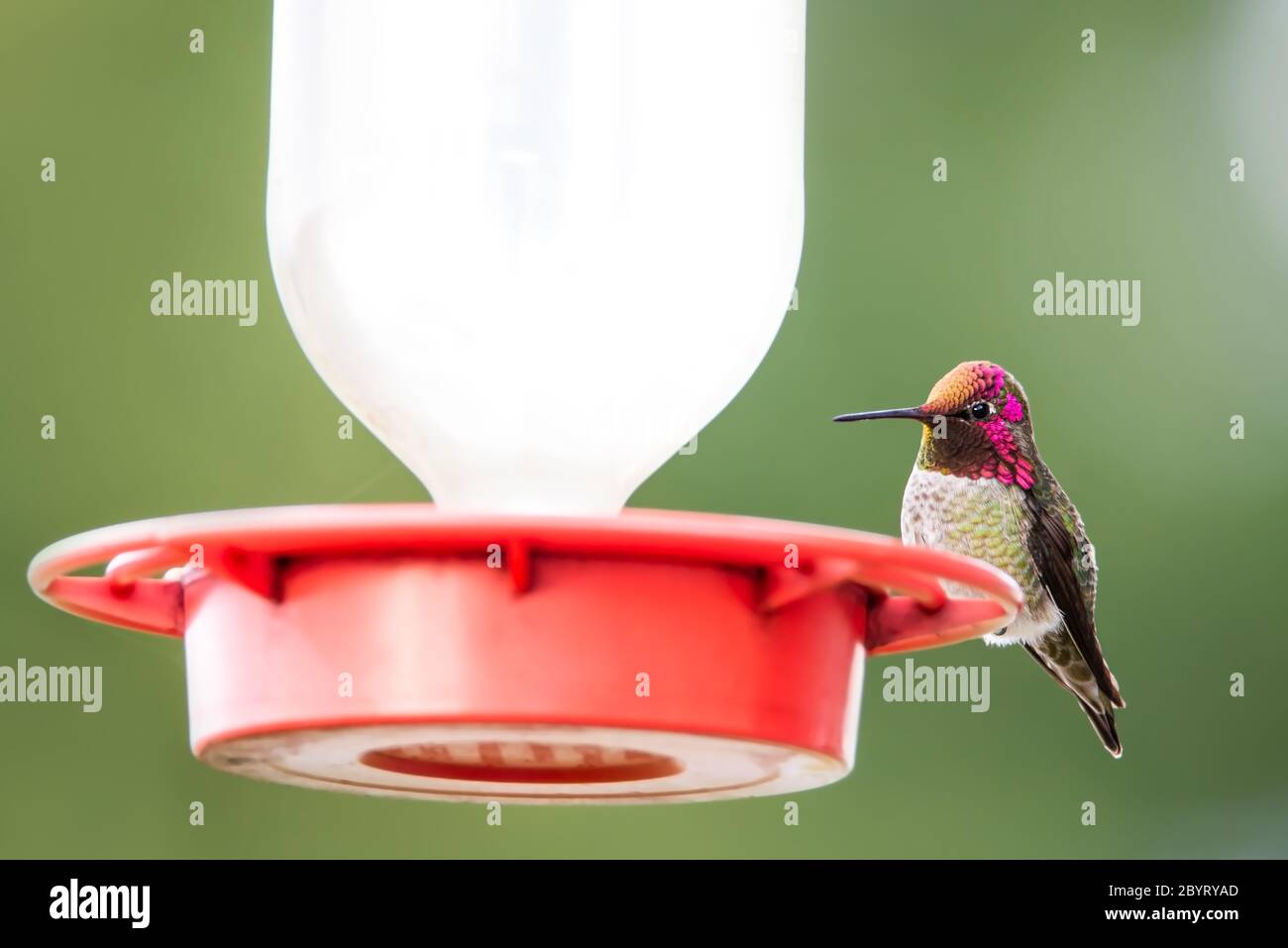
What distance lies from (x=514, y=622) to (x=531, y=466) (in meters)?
0.24

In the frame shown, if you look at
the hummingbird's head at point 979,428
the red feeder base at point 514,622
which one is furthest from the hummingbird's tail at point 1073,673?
the red feeder base at point 514,622

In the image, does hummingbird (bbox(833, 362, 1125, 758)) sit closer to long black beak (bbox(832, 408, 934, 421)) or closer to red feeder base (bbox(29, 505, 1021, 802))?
long black beak (bbox(832, 408, 934, 421))

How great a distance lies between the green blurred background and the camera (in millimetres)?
3746

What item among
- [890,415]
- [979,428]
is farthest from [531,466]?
[979,428]

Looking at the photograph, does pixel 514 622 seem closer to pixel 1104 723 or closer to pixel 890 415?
pixel 890 415

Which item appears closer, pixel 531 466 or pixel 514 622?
pixel 514 622

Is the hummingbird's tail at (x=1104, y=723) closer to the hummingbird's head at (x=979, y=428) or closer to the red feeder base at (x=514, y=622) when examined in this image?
the hummingbird's head at (x=979, y=428)

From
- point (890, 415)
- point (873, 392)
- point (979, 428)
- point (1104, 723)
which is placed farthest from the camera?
point (873, 392)

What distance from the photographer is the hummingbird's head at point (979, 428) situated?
8.04 feet

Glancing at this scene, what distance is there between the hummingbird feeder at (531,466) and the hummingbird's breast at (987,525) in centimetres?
96

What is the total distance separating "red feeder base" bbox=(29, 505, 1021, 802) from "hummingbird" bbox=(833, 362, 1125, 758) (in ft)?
3.67

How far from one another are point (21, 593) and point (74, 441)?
280 millimetres

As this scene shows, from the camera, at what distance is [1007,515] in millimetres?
2555
